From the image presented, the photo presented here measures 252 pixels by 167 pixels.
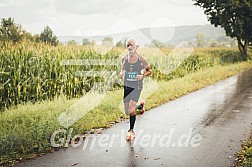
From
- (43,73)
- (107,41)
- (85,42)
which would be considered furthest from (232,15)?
(43,73)

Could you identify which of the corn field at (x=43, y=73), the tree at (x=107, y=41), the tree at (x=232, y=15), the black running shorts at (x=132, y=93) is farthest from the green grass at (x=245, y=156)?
the tree at (x=232, y=15)

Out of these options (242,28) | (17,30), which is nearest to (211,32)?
(242,28)

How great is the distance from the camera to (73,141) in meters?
5.92

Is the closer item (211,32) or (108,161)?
(108,161)

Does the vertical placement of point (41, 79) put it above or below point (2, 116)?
above

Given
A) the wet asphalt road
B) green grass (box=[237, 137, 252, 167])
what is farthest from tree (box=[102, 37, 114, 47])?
green grass (box=[237, 137, 252, 167])

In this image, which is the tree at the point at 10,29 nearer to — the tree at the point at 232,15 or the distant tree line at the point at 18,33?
the distant tree line at the point at 18,33

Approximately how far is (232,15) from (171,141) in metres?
27.7

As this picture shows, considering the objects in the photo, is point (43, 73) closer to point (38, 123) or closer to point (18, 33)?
point (38, 123)

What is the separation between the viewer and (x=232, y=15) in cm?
3052

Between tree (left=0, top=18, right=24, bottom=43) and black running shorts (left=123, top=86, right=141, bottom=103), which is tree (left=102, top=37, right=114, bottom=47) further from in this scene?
black running shorts (left=123, top=86, right=141, bottom=103)

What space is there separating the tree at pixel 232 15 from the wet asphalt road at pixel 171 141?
22486mm

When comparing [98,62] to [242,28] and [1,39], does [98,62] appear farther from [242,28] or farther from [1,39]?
[242,28]

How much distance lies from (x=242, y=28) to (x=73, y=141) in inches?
1150
